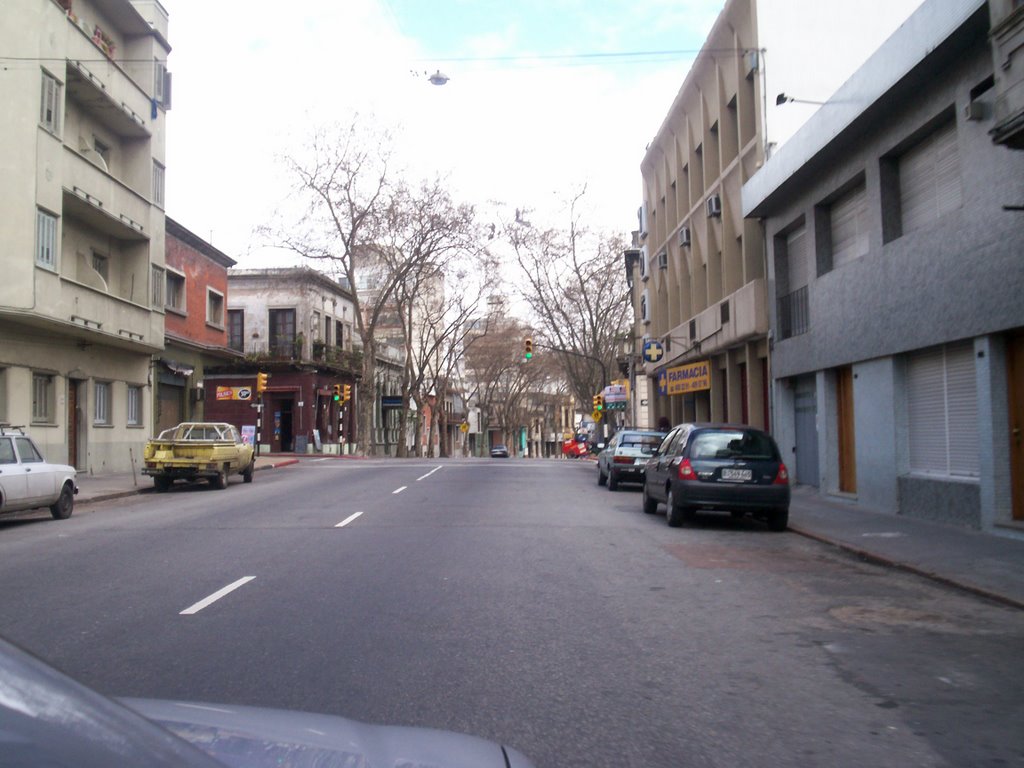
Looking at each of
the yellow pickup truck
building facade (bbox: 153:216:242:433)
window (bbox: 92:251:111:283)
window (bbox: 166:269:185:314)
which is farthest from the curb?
window (bbox: 166:269:185:314)

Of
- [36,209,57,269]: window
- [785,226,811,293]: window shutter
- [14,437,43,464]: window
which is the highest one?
[36,209,57,269]: window

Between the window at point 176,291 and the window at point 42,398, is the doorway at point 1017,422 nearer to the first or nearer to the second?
the window at point 42,398

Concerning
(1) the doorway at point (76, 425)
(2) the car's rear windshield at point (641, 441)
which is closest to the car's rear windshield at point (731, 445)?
(2) the car's rear windshield at point (641, 441)

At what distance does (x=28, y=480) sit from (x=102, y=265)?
14.7 m

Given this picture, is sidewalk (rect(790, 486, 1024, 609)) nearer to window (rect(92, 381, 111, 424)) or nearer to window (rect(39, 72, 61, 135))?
window (rect(39, 72, 61, 135))

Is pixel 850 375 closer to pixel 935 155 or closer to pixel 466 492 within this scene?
pixel 935 155

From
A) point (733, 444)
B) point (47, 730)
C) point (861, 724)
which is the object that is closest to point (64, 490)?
point (733, 444)

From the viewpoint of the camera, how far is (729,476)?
14195mm

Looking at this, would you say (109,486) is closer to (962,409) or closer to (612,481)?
(612,481)

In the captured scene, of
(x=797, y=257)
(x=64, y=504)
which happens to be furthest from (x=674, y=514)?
(x=64, y=504)

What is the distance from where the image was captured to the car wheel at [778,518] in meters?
14.3

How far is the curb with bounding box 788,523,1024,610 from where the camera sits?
8.47m

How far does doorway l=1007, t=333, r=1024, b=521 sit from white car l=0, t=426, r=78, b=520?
14551mm

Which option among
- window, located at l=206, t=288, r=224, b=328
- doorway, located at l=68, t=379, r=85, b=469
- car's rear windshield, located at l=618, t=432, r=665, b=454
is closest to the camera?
car's rear windshield, located at l=618, t=432, r=665, b=454
